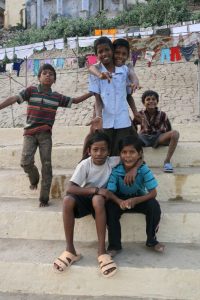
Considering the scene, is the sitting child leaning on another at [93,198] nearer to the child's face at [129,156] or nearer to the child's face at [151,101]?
the child's face at [129,156]

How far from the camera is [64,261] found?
8.35 feet

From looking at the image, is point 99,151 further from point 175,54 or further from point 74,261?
point 175,54

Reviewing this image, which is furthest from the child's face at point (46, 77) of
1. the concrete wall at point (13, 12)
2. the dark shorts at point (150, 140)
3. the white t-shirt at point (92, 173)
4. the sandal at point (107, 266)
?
the concrete wall at point (13, 12)

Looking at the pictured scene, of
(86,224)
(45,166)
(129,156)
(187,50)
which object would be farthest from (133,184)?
(187,50)

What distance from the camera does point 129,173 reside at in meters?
2.85

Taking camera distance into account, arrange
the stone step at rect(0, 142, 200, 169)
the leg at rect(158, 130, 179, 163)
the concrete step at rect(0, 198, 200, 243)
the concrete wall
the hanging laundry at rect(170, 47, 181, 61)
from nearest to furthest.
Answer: the concrete step at rect(0, 198, 200, 243) < the leg at rect(158, 130, 179, 163) < the stone step at rect(0, 142, 200, 169) < the hanging laundry at rect(170, 47, 181, 61) < the concrete wall

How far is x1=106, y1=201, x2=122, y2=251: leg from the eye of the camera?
2705 millimetres

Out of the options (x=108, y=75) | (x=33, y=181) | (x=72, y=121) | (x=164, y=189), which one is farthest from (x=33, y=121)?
(x=72, y=121)

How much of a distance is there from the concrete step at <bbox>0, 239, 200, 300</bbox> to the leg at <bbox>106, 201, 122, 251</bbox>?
87 millimetres

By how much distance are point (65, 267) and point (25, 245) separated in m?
0.52

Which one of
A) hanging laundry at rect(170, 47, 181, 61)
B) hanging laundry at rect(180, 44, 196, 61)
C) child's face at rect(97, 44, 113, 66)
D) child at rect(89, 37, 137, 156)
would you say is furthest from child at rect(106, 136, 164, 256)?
hanging laundry at rect(180, 44, 196, 61)

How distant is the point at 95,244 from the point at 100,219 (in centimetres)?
36

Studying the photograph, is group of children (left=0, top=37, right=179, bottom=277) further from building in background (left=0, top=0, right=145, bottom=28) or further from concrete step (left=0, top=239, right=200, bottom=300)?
building in background (left=0, top=0, right=145, bottom=28)

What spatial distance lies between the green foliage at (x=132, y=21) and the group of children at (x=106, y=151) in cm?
2087
